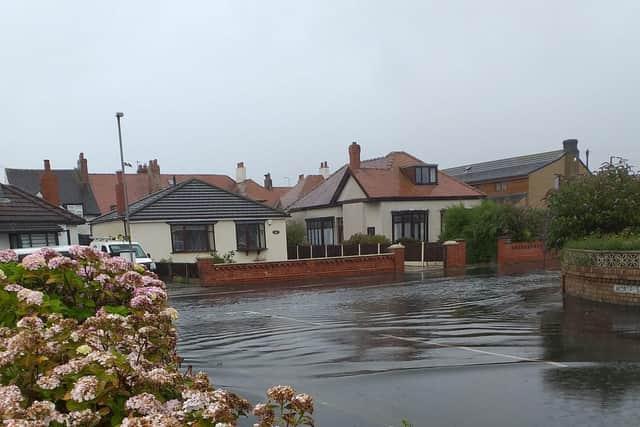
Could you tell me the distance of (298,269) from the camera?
23.3 meters

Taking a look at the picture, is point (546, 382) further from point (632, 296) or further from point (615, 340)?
point (632, 296)

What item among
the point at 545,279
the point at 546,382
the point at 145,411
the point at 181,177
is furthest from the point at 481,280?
the point at 181,177

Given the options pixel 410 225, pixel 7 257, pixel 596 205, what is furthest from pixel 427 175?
pixel 7 257

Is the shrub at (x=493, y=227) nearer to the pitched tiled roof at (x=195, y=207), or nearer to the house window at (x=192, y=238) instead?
the pitched tiled roof at (x=195, y=207)

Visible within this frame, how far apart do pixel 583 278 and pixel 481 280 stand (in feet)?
23.4

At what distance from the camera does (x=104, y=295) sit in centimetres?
438

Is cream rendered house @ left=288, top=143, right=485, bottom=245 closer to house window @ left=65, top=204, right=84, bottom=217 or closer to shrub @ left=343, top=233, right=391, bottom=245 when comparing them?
shrub @ left=343, top=233, right=391, bottom=245

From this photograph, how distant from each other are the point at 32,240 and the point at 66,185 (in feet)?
102

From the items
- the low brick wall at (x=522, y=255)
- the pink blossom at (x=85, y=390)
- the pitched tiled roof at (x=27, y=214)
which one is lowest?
the low brick wall at (x=522, y=255)

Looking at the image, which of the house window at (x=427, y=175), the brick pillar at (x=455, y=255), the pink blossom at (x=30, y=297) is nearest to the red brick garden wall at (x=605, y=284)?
the pink blossom at (x=30, y=297)

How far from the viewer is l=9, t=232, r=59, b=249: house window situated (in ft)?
63.6

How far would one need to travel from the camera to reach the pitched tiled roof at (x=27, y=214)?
63.9 ft

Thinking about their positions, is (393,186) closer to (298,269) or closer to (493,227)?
(493,227)

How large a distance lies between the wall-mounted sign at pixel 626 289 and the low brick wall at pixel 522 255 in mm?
14487
